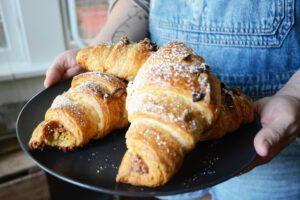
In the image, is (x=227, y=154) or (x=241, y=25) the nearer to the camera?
(x=227, y=154)

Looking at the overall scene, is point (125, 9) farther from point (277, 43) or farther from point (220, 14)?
point (277, 43)

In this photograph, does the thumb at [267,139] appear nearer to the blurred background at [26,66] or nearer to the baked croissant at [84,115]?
the baked croissant at [84,115]

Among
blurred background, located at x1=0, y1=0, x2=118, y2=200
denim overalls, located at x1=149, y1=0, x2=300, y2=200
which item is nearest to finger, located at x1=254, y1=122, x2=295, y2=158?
denim overalls, located at x1=149, y1=0, x2=300, y2=200

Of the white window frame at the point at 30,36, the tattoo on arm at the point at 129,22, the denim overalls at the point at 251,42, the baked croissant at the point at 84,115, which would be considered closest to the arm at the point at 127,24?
the tattoo on arm at the point at 129,22

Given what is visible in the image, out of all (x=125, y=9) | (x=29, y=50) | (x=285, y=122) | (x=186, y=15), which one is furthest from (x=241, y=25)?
(x=29, y=50)

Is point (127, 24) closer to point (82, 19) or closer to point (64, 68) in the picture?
point (64, 68)
